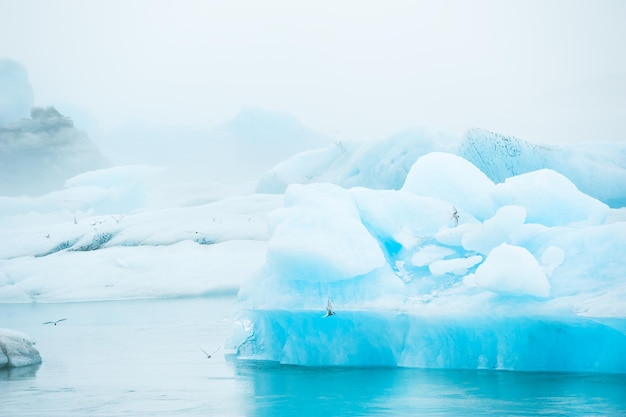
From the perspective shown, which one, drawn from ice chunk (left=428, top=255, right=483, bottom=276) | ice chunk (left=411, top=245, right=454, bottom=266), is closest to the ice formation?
ice chunk (left=411, top=245, right=454, bottom=266)

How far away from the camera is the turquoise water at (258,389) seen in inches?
386

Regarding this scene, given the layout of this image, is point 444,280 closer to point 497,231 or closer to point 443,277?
point 443,277

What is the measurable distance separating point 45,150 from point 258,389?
48190 mm

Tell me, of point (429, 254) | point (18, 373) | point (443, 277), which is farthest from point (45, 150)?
point (443, 277)

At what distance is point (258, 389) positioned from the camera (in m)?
11.4

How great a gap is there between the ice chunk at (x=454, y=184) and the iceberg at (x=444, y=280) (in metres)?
0.02

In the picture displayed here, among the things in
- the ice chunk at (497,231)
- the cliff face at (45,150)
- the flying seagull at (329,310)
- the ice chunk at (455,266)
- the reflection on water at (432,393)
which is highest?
the ice chunk at (497,231)

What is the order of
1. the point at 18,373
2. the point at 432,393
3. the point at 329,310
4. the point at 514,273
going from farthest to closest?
the point at 18,373
the point at 329,310
the point at 514,273
the point at 432,393

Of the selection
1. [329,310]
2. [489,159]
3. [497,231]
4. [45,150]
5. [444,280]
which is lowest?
[45,150]

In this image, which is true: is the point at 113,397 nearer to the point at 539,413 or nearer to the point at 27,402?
the point at 27,402

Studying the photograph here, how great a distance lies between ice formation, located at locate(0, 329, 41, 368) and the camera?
572 inches

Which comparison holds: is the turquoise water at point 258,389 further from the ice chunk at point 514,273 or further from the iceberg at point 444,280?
the ice chunk at point 514,273

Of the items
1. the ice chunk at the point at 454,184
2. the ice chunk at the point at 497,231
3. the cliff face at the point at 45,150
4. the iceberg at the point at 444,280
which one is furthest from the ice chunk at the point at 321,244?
the cliff face at the point at 45,150

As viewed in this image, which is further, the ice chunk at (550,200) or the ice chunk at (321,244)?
the ice chunk at (550,200)
